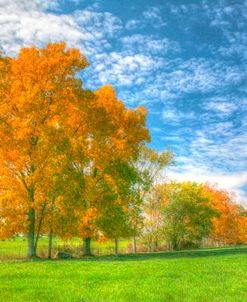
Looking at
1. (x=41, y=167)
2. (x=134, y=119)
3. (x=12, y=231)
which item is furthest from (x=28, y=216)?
(x=134, y=119)

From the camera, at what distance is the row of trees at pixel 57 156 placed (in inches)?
1092

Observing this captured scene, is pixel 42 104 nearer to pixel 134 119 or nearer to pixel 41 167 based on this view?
pixel 41 167

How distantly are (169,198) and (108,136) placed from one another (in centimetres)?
2694

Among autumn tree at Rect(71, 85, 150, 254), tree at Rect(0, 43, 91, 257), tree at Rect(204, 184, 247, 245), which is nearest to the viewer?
tree at Rect(0, 43, 91, 257)

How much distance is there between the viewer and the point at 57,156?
27.7 meters

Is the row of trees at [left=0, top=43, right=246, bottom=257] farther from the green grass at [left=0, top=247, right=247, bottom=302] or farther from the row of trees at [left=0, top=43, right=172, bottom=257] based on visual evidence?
the green grass at [left=0, top=247, right=247, bottom=302]

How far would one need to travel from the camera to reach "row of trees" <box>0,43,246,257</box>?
91.0 ft

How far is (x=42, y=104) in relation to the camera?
29312mm

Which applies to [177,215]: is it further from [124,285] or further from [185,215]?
[124,285]

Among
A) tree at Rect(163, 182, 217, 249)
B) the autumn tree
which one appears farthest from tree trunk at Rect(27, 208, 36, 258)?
tree at Rect(163, 182, 217, 249)

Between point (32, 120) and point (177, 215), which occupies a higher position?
point (32, 120)

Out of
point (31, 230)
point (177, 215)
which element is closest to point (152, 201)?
point (177, 215)

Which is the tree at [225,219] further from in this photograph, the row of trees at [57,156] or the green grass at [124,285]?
the green grass at [124,285]

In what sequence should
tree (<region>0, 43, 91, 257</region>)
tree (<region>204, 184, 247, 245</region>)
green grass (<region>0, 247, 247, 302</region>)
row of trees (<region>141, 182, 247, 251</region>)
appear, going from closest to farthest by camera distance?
green grass (<region>0, 247, 247, 302</region>), tree (<region>0, 43, 91, 257</region>), row of trees (<region>141, 182, 247, 251</region>), tree (<region>204, 184, 247, 245</region>)
